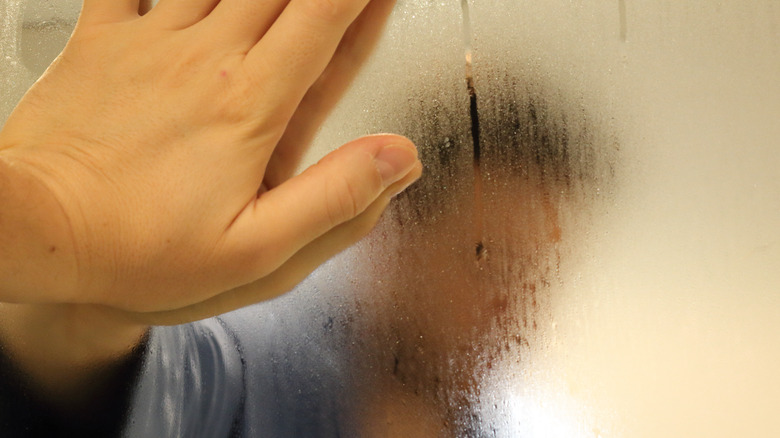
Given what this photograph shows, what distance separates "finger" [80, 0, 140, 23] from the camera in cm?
34

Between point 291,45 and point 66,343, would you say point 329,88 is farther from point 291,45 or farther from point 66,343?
point 66,343

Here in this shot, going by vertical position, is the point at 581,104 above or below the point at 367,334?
above

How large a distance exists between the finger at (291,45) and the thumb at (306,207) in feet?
0.14

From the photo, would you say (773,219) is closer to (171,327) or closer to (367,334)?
(367,334)

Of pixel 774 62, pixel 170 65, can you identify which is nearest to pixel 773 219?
pixel 774 62

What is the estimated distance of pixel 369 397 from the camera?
367mm

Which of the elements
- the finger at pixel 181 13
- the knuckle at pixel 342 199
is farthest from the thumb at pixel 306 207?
the finger at pixel 181 13

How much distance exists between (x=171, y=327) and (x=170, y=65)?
145 mm

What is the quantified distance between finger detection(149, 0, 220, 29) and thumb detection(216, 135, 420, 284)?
10 centimetres

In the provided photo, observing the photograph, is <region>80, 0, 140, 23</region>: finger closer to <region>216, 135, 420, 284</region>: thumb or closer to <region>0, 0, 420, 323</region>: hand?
<region>0, 0, 420, 323</region>: hand

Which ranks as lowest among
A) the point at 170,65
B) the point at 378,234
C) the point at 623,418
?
the point at 623,418

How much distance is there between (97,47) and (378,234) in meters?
0.18

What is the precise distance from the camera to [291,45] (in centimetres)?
30

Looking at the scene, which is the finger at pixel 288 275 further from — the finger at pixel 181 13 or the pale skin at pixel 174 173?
the finger at pixel 181 13
